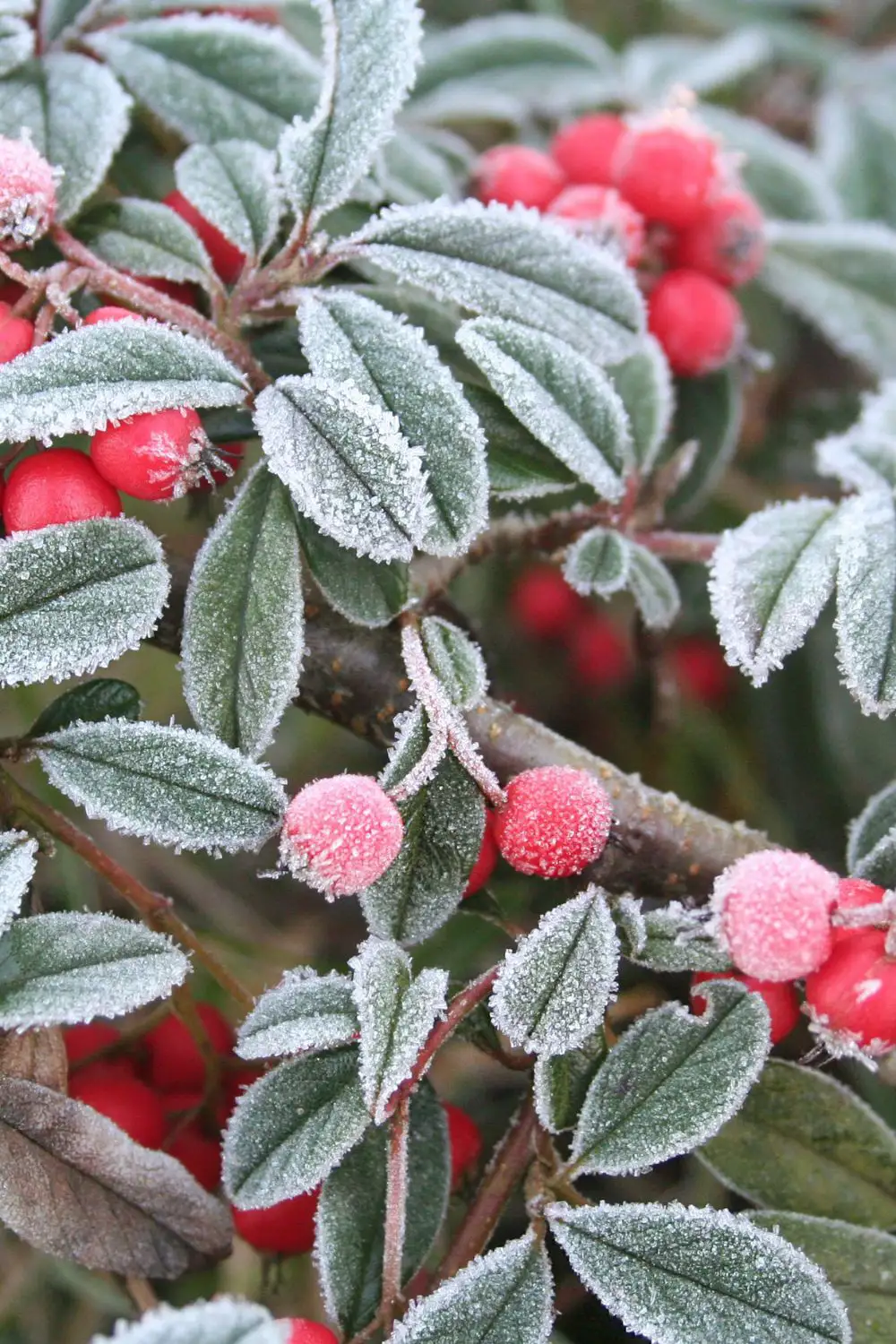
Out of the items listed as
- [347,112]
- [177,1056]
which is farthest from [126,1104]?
[347,112]

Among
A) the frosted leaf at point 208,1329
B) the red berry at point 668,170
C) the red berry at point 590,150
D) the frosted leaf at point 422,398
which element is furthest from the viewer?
the red berry at point 590,150

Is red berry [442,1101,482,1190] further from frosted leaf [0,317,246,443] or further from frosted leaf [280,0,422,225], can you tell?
frosted leaf [280,0,422,225]

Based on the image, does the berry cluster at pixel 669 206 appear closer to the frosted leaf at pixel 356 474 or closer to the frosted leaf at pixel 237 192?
the frosted leaf at pixel 237 192

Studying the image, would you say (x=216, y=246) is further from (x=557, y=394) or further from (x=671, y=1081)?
(x=671, y=1081)

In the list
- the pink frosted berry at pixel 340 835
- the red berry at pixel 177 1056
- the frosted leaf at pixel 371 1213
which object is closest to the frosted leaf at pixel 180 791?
the pink frosted berry at pixel 340 835

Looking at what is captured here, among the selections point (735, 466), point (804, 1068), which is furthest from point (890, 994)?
point (735, 466)

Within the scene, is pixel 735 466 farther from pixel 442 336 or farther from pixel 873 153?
pixel 442 336
